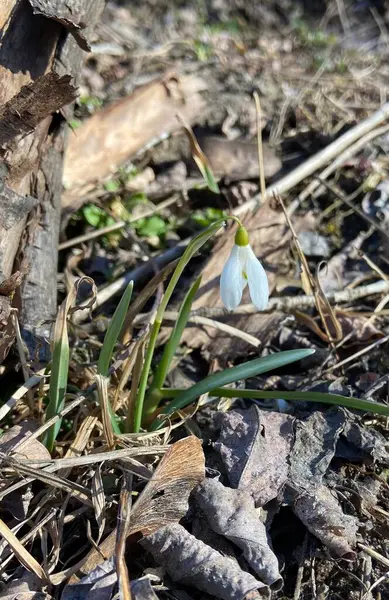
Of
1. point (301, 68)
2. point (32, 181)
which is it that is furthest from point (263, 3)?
point (32, 181)

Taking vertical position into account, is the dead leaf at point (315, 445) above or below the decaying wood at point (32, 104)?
below

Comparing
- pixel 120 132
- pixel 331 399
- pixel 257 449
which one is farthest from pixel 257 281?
pixel 120 132

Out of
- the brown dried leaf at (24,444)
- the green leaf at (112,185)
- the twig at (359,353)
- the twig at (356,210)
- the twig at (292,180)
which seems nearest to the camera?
the brown dried leaf at (24,444)

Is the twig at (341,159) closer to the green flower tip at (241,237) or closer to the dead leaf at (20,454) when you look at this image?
the green flower tip at (241,237)

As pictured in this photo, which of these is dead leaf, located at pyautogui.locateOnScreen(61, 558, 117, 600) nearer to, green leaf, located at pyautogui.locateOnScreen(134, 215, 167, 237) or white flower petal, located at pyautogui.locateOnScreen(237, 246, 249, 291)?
white flower petal, located at pyautogui.locateOnScreen(237, 246, 249, 291)

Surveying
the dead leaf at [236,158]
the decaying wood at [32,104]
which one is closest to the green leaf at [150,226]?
the dead leaf at [236,158]

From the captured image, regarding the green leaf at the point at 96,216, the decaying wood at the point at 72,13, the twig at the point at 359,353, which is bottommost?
the twig at the point at 359,353
